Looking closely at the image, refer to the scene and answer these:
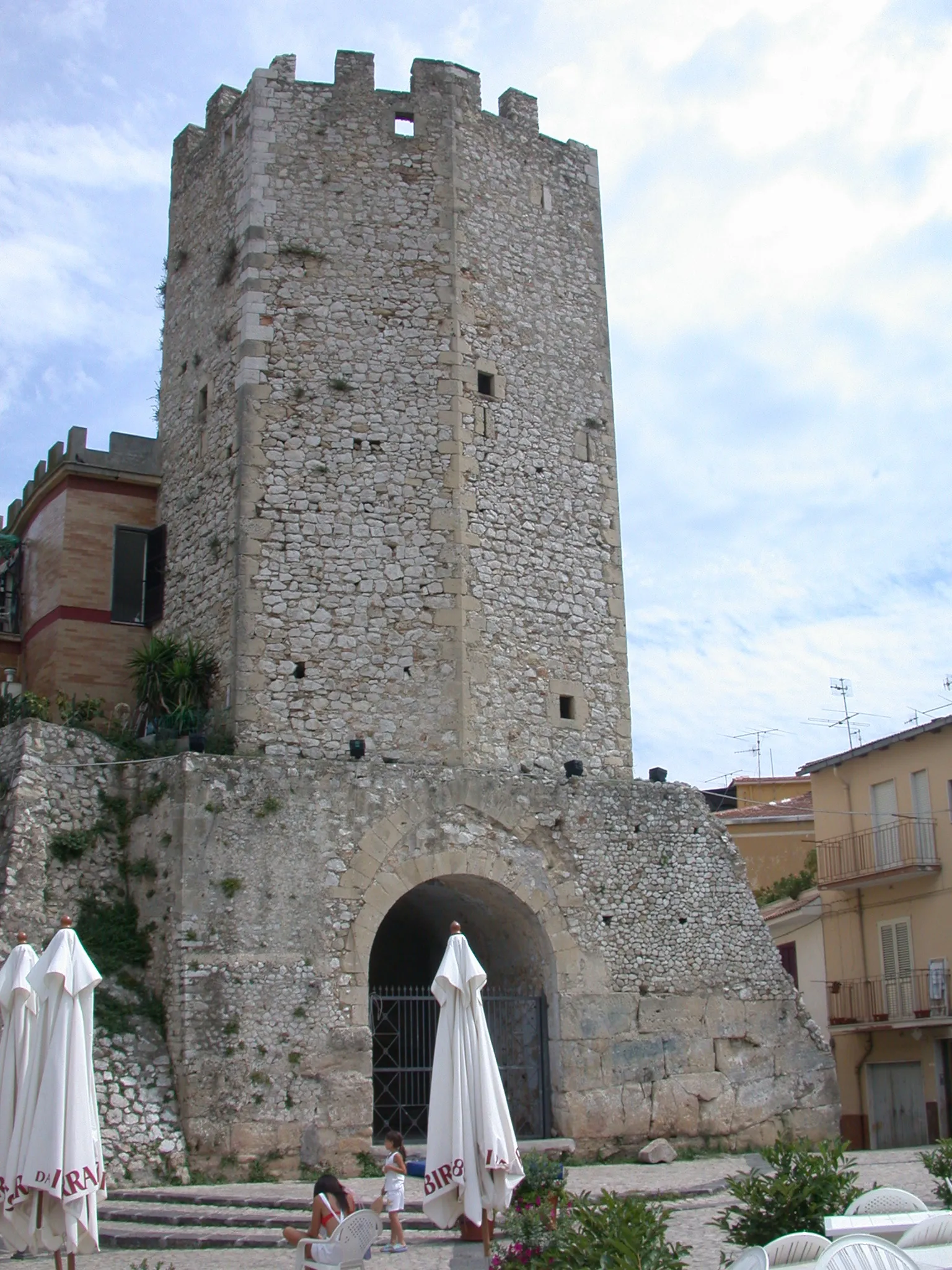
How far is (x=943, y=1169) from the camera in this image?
10.6 metres

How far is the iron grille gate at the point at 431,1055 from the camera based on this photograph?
1697cm

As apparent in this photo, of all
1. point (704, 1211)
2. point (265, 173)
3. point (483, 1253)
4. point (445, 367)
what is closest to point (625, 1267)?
point (483, 1253)

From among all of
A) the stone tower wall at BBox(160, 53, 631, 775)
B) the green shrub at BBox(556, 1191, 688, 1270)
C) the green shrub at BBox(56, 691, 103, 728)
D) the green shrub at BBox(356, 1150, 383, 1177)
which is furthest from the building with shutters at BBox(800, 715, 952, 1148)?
the green shrub at BBox(556, 1191, 688, 1270)

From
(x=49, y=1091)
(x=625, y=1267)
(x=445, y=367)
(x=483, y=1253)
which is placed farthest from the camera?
(x=445, y=367)

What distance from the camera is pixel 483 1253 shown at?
10781mm

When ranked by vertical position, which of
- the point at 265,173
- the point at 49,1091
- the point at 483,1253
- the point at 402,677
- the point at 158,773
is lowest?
the point at 483,1253

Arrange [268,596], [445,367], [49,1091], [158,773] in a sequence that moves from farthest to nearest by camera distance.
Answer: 1. [445,367]
2. [268,596]
3. [158,773]
4. [49,1091]

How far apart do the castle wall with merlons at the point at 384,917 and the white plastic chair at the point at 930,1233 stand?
28.5ft

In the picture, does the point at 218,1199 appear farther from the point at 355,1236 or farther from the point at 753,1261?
the point at 753,1261

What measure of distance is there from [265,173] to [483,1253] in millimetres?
14642

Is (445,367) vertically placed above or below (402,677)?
above

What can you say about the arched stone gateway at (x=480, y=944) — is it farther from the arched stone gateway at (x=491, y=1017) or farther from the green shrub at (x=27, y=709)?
the green shrub at (x=27, y=709)

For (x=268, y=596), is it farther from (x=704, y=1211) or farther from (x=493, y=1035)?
(x=704, y=1211)

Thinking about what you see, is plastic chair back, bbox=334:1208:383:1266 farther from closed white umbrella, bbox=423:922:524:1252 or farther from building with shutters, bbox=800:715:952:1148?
building with shutters, bbox=800:715:952:1148
